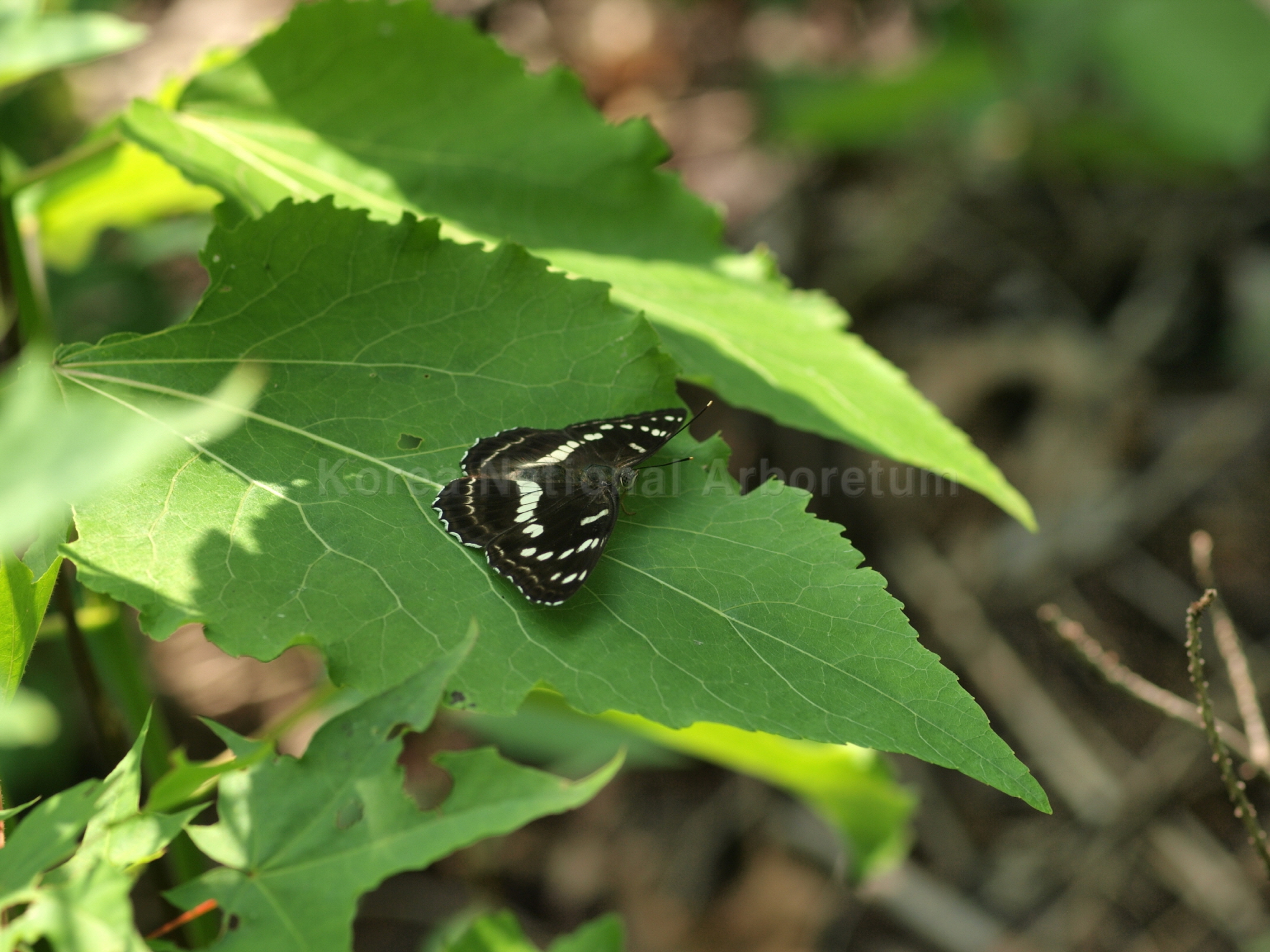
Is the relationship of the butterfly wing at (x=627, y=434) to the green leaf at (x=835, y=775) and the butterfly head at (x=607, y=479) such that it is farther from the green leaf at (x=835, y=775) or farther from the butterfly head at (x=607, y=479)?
the green leaf at (x=835, y=775)

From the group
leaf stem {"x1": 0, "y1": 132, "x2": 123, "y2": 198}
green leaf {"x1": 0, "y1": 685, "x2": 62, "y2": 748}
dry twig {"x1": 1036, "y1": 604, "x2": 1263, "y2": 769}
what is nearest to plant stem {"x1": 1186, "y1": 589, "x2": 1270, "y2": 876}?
dry twig {"x1": 1036, "y1": 604, "x2": 1263, "y2": 769}

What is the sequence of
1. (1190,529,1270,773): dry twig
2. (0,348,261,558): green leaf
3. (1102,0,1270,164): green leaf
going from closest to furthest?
(0,348,261,558): green leaf < (1190,529,1270,773): dry twig < (1102,0,1270,164): green leaf

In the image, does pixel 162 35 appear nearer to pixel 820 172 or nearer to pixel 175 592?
pixel 820 172

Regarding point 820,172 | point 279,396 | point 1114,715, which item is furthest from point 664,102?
point 279,396

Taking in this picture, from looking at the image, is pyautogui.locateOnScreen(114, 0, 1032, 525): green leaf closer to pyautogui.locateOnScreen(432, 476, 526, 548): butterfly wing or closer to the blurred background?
pyautogui.locateOnScreen(432, 476, 526, 548): butterfly wing

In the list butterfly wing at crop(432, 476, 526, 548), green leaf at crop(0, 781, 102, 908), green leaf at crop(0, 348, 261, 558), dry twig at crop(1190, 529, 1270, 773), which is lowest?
dry twig at crop(1190, 529, 1270, 773)
